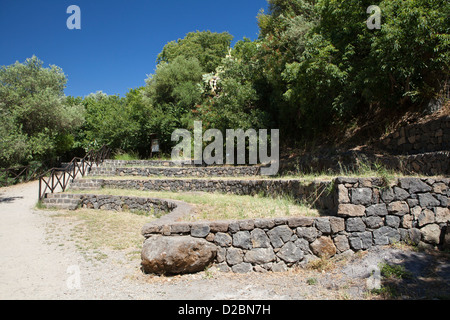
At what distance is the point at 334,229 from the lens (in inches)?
175

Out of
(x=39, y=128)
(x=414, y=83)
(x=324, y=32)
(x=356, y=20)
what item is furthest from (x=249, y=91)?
(x=39, y=128)

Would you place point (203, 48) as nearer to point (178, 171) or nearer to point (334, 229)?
point (178, 171)

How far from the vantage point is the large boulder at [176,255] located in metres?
4.18

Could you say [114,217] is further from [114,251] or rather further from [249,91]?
[249,91]

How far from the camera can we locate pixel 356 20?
8.98m

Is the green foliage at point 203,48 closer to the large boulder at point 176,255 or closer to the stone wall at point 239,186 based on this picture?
the stone wall at point 239,186

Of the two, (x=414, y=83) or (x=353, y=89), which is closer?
(x=414, y=83)

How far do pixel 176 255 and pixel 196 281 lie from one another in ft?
1.48

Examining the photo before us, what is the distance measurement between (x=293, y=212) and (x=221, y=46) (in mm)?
23564

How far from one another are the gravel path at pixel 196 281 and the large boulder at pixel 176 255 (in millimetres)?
118

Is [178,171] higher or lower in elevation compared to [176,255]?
higher

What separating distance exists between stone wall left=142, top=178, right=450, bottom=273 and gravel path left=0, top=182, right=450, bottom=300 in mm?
214

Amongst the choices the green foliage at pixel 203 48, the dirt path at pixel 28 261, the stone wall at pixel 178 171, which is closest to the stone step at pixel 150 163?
the stone wall at pixel 178 171

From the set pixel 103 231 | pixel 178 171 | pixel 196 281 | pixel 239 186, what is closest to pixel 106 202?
pixel 103 231
